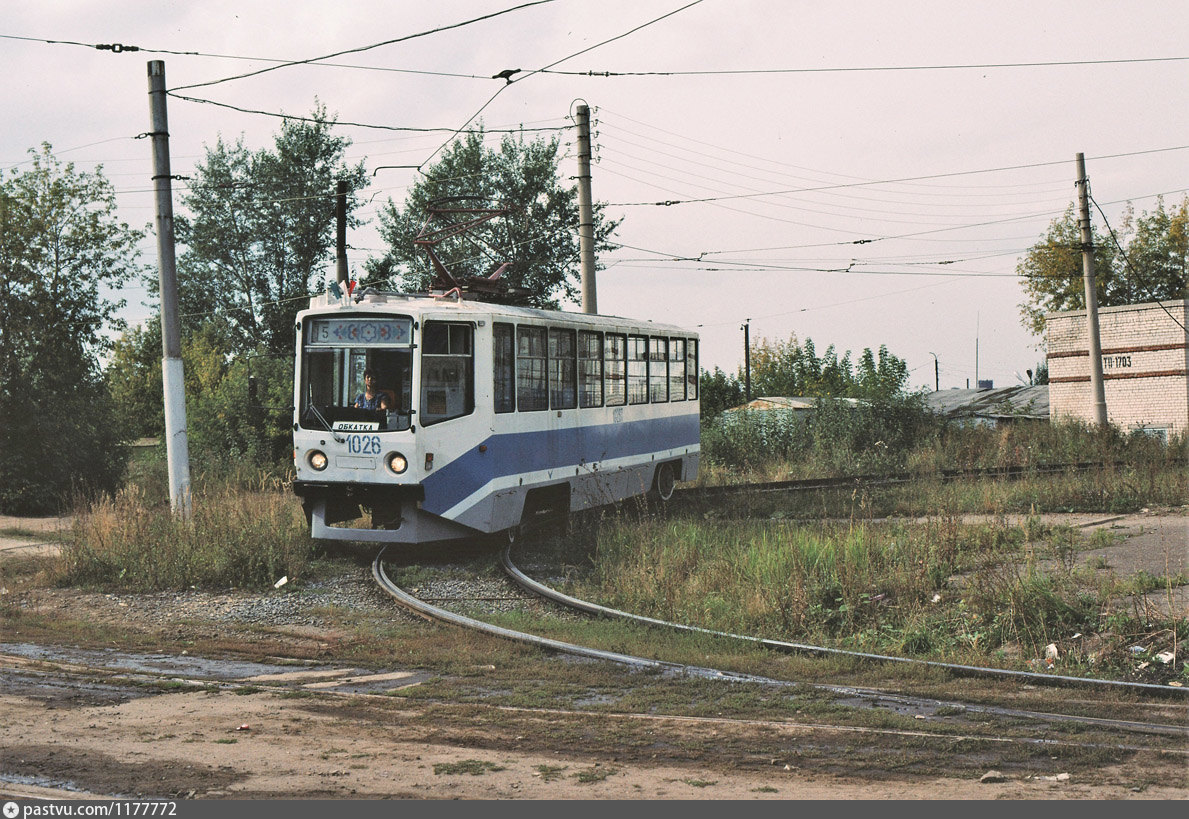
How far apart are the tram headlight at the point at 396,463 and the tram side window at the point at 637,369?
202 inches

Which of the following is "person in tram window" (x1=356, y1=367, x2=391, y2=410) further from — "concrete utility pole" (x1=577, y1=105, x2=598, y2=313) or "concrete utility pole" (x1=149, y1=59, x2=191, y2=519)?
"concrete utility pole" (x1=577, y1=105, x2=598, y2=313)

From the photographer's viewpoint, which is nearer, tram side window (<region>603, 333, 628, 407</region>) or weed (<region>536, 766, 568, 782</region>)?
weed (<region>536, 766, 568, 782</region>)

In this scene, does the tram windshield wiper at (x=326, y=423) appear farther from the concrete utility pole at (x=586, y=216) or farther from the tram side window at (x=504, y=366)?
the concrete utility pole at (x=586, y=216)

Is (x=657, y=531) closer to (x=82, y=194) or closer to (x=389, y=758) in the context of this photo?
(x=389, y=758)

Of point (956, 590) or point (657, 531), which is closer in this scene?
point (956, 590)

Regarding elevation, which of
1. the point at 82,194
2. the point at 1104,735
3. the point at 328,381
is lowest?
the point at 1104,735

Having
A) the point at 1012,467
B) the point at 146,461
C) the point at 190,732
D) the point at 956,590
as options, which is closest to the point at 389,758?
the point at 190,732

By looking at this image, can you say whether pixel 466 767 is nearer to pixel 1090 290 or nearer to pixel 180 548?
pixel 180 548

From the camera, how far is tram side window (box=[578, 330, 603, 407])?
1507 centimetres

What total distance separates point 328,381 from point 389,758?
7.87m

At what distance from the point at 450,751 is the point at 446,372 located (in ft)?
23.4

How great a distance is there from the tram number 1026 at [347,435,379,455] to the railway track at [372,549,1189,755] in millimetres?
2289

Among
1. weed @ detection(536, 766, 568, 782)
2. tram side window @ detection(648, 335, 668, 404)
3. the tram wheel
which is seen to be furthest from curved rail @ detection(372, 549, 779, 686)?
the tram wheel

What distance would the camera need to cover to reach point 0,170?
2264 cm
